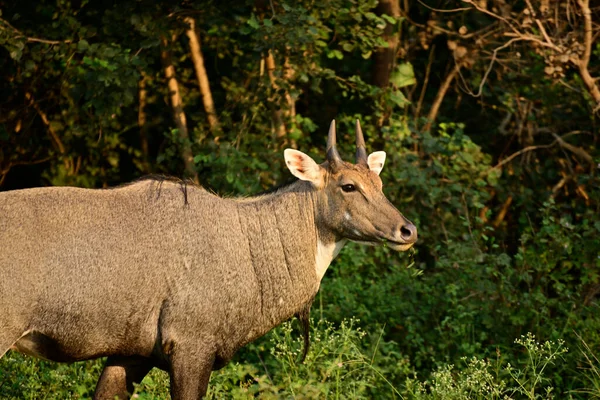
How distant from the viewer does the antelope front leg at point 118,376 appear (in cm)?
633

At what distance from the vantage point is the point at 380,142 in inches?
440

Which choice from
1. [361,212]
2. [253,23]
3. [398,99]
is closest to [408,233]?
[361,212]

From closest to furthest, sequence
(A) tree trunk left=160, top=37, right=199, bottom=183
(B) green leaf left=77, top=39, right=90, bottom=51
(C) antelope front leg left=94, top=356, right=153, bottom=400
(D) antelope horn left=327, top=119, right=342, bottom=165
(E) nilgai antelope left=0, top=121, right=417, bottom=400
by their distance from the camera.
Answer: (E) nilgai antelope left=0, top=121, right=417, bottom=400 < (C) antelope front leg left=94, top=356, right=153, bottom=400 < (D) antelope horn left=327, top=119, right=342, bottom=165 < (B) green leaf left=77, top=39, right=90, bottom=51 < (A) tree trunk left=160, top=37, right=199, bottom=183

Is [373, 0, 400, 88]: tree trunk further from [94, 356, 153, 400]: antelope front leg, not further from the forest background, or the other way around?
[94, 356, 153, 400]: antelope front leg

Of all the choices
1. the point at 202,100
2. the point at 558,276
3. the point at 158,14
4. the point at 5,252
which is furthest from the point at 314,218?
the point at 202,100

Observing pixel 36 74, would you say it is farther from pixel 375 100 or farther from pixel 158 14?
pixel 375 100

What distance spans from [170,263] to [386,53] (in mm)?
5856

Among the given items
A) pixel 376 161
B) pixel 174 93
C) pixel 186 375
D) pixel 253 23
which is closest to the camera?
pixel 186 375

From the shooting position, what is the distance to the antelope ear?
6.52m

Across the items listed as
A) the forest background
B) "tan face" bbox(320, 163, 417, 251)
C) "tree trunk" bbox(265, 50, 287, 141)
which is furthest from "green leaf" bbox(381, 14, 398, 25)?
"tan face" bbox(320, 163, 417, 251)

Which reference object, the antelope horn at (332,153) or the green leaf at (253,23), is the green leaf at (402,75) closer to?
the green leaf at (253,23)

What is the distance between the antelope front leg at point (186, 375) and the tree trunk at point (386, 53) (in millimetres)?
5954

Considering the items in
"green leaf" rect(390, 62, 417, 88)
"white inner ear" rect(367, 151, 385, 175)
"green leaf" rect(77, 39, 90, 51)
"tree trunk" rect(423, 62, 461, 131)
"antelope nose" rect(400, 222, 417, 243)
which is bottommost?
"tree trunk" rect(423, 62, 461, 131)

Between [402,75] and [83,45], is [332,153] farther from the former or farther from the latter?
[402,75]
